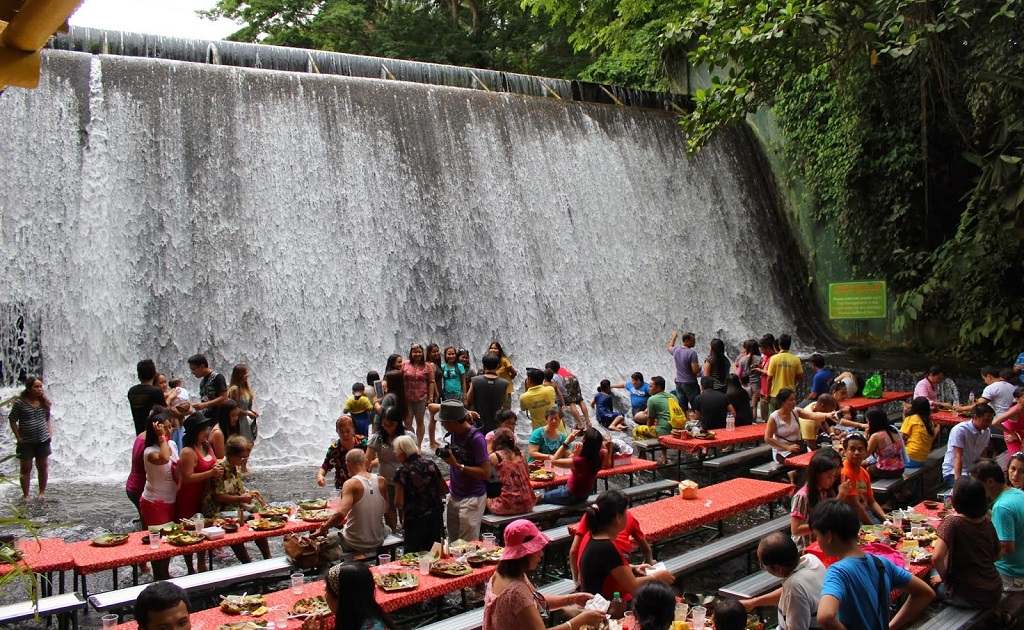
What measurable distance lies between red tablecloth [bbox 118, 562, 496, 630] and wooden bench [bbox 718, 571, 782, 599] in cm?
134

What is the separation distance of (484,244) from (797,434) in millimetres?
6937

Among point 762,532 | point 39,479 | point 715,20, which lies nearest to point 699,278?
point 715,20

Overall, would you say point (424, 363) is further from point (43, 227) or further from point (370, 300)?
point (43, 227)

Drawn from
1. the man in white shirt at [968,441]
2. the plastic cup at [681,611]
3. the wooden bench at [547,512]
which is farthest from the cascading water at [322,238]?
the plastic cup at [681,611]

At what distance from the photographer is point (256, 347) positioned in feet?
38.9

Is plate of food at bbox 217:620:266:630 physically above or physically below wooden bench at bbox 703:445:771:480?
above

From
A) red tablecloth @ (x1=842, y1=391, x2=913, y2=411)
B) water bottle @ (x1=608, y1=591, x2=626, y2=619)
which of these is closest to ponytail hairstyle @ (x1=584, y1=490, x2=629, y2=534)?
water bottle @ (x1=608, y1=591, x2=626, y2=619)

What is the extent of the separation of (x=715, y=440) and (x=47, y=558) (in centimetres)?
617

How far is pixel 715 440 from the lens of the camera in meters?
9.06

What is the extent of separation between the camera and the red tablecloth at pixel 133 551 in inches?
202

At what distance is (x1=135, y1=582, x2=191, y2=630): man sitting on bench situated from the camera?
356 cm

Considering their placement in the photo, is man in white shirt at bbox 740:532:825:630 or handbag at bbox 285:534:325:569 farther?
handbag at bbox 285:534:325:569

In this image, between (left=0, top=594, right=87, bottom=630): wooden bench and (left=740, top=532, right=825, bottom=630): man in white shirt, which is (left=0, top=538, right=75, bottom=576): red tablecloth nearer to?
(left=0, top=594, right=87, bottom=630): wooden bench

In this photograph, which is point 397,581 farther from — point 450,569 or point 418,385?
point 418,385
